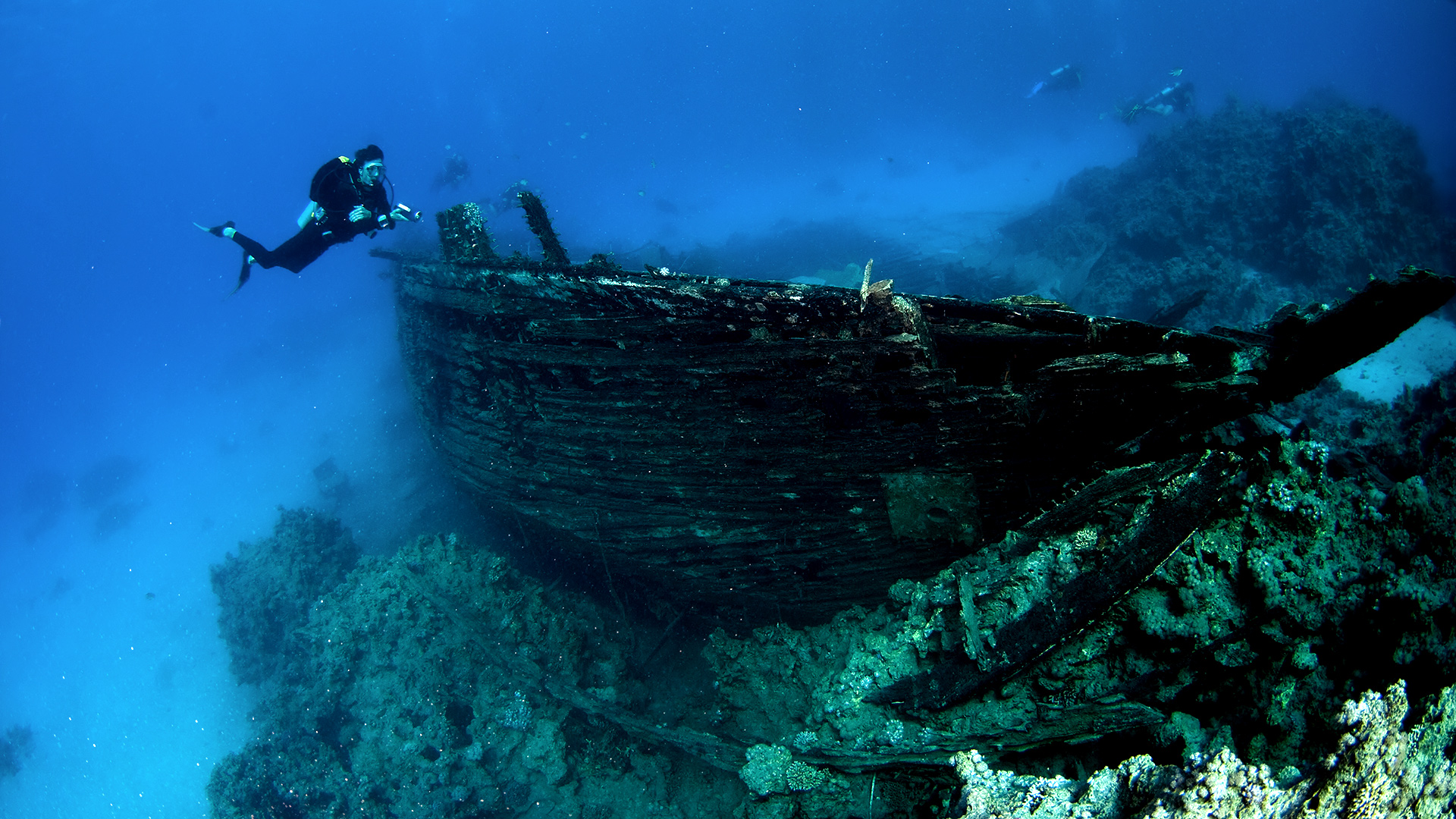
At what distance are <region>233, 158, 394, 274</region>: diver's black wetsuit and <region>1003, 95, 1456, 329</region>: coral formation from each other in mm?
15399

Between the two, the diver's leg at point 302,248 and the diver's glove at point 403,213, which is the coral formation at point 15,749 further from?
the diver's glove at point 403,213

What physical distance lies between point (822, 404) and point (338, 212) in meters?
8.62

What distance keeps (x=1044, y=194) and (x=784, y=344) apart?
4293 cm

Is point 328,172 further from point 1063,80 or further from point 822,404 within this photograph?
point 1063,80

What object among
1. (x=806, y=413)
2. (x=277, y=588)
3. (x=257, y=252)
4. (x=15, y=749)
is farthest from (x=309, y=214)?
(x=15, y=749)

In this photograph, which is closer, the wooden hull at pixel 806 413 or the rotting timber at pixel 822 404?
the rotting timber at pixel 822 404

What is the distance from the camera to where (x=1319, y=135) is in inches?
592

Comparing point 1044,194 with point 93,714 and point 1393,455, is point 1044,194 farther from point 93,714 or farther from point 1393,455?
point 93,714

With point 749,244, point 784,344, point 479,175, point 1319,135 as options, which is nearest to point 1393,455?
point 784,344

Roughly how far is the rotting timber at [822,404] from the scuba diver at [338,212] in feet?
14.0

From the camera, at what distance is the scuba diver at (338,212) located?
26.6ft

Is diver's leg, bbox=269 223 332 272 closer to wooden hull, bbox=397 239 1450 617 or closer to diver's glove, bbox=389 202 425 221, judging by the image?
diver's glove, bbox=389 202 425 221

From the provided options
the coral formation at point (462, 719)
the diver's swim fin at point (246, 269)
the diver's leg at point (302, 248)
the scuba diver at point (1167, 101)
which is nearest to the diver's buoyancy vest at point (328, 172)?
the diver's leg at point (302, 248)

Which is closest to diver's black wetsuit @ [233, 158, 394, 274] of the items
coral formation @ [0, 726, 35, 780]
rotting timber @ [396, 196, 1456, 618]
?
rotting timber @ [396, 196, 1456, 618]
